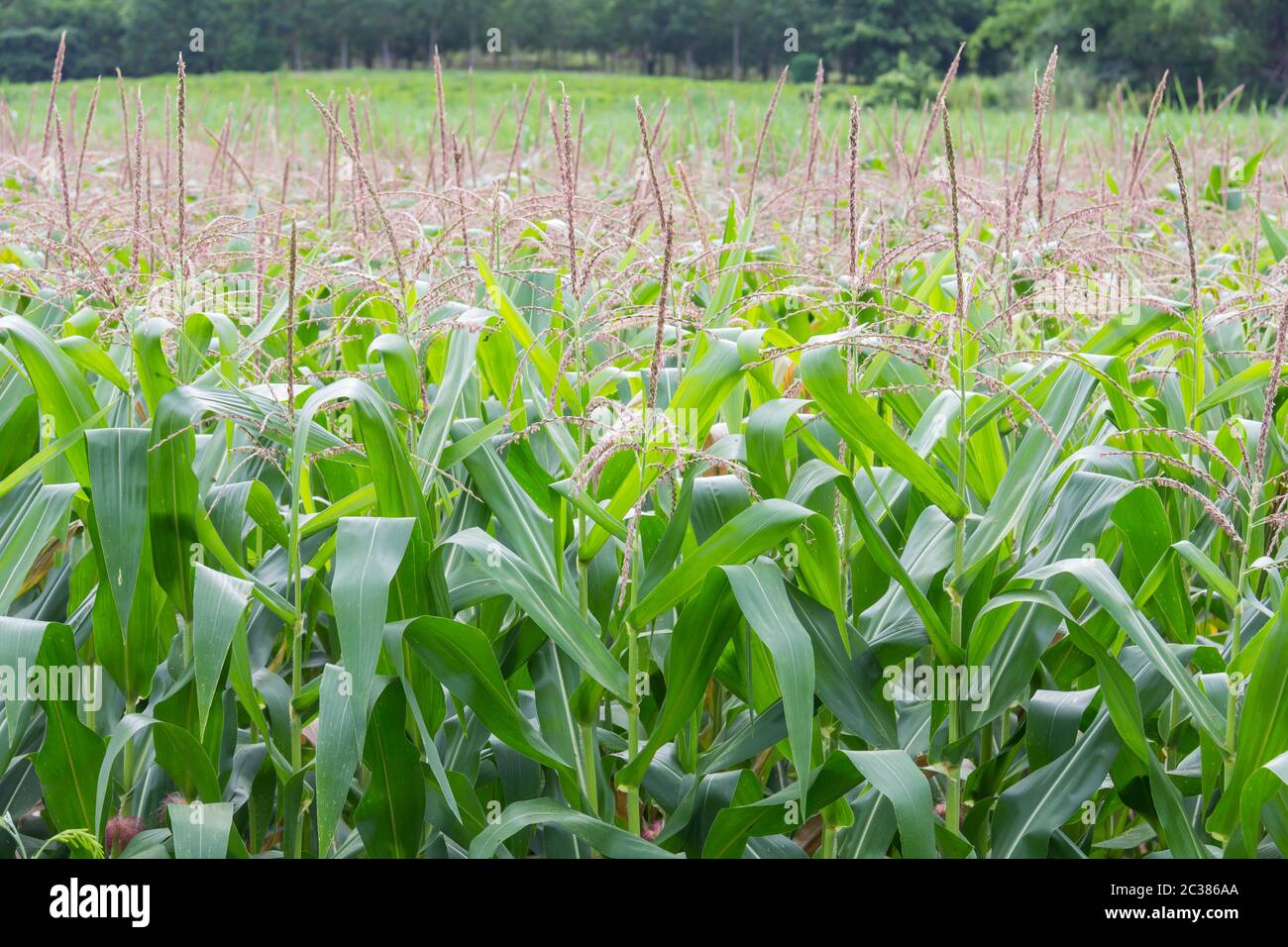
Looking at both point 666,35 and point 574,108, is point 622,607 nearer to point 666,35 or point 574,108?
point 574,108

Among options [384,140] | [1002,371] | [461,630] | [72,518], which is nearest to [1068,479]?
[1002,371]

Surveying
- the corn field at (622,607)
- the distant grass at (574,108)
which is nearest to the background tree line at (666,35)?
the distant grass at (574,108)

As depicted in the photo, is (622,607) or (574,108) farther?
(574,108)

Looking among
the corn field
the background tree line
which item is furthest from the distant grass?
the background tree line

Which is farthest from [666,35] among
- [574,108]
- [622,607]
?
[622,607]

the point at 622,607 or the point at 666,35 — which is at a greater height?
the point at 666,35

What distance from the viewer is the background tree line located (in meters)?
45.6

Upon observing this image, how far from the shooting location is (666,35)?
182 feet

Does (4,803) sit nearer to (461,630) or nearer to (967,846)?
(461,630)

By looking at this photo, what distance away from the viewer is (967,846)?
71.7 inches

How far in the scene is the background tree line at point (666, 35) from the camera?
4562cm

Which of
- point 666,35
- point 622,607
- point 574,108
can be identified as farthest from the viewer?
point 666,35
